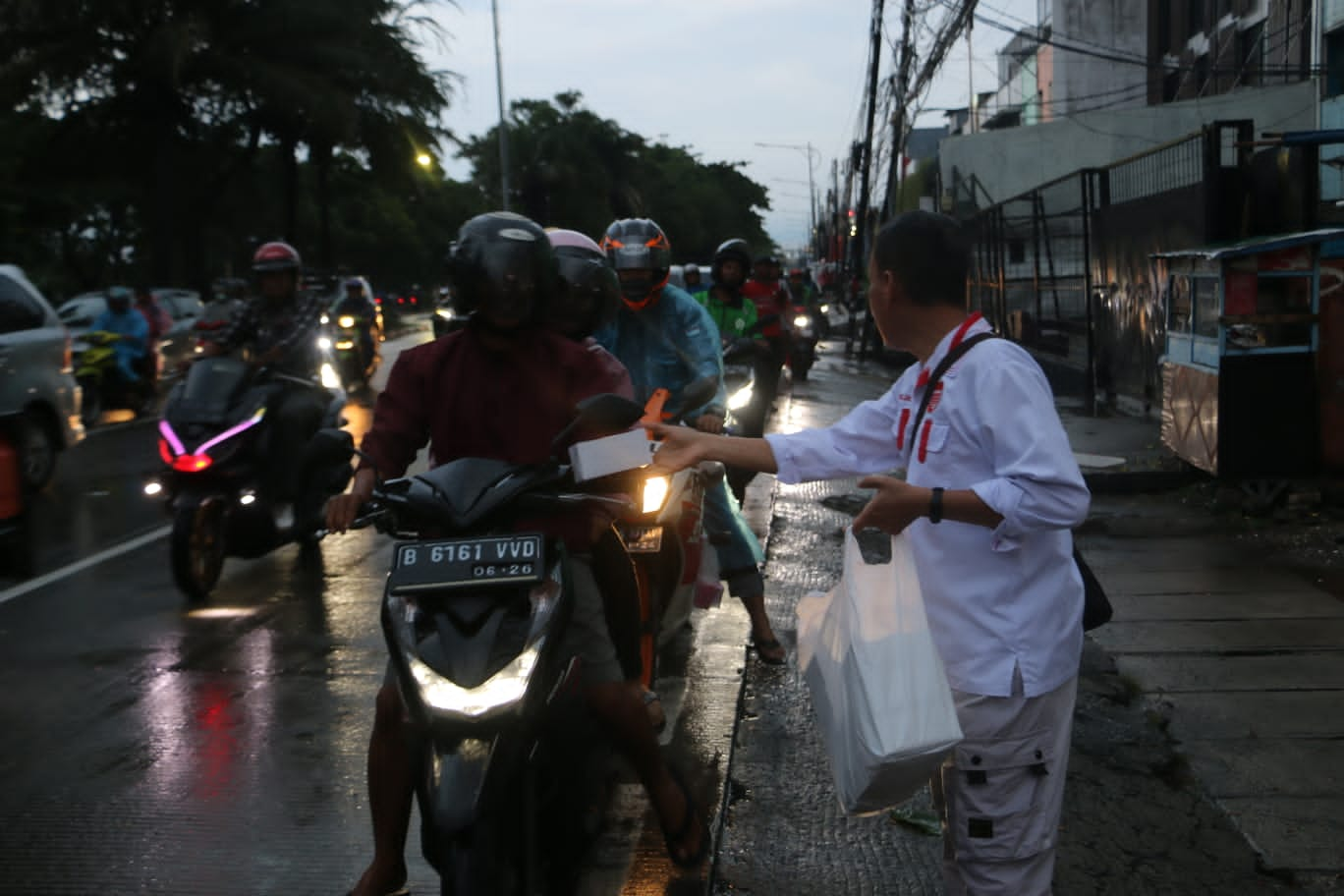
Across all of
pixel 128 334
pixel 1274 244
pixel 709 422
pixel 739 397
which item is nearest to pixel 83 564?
pixel 739 397

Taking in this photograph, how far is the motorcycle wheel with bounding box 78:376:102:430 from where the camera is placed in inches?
637

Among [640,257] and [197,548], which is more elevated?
[640,257]

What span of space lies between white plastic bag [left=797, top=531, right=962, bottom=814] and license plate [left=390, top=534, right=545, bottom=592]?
0.63 metres

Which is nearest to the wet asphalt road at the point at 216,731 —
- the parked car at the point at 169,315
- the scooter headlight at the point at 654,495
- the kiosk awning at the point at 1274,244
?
the scooter headlight at the point at 654,495

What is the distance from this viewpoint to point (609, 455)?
2740 mm

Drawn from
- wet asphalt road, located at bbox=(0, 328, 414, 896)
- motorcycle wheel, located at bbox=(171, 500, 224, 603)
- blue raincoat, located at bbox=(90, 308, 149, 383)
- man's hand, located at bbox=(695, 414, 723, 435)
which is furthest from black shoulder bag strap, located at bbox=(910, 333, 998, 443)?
blue raincoat, located at bbox=(90, 308, 149, 383)

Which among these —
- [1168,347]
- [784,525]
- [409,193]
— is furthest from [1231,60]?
[784,525]

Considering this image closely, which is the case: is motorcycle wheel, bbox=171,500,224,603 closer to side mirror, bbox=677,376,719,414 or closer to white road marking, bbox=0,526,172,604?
white road marking, bbox=0,526,172,604

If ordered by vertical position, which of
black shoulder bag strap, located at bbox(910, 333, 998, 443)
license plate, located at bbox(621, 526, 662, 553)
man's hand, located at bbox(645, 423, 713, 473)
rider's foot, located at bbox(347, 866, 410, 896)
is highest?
black shoulder bag strap, located at bbox(910, 333, 998, 443)

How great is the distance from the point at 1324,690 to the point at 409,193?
110 feet

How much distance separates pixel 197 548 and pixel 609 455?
4.82 m

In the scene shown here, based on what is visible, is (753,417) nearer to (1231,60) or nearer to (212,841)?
(212,841)

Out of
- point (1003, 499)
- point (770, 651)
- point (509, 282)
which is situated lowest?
point (770, 651)

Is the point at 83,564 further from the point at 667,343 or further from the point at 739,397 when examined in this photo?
the point at 667,343
